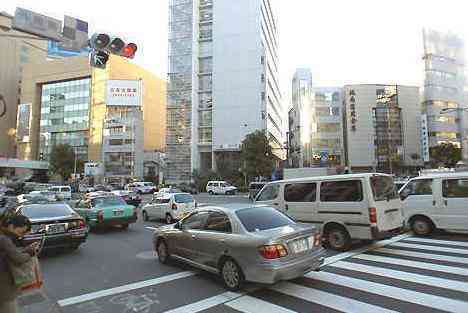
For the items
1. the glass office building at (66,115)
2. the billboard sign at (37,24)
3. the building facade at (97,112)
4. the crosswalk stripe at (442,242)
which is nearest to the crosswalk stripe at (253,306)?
the crosswalk stripe at (442,242)

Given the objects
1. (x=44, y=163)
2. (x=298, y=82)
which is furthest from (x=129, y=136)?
(x=298, y=82)

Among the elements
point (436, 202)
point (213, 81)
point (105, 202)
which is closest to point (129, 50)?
point (105, 202)

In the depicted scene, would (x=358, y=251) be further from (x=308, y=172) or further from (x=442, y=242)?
(x=308, y=172)

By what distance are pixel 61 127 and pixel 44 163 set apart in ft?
42.3

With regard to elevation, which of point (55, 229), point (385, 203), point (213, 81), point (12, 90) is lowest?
point (55, 229)

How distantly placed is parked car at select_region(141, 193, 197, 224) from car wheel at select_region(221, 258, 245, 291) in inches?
383

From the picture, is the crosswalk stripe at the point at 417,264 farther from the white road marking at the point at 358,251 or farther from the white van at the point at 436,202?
the white van at the point at 436,202

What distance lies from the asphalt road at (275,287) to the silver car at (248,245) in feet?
1.15

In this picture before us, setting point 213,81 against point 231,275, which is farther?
point 213,81

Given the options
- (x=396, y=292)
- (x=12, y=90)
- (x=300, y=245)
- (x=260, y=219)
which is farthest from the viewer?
(x=12, y=90)

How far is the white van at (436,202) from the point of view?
10.1 meters

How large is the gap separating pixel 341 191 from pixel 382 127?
78.6 meters

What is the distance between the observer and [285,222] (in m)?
6.72

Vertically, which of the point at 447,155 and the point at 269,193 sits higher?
the point at 447,155
